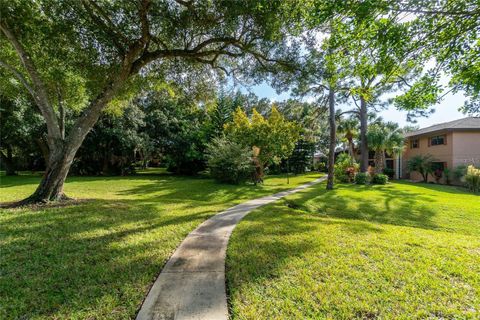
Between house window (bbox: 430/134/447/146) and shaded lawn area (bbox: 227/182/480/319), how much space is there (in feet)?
72.0

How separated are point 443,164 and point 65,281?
28.5 m

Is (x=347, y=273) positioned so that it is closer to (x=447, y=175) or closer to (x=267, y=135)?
(x=267, y=135)

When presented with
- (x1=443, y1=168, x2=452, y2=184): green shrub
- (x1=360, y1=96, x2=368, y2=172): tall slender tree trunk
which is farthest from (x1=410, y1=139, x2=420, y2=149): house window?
(x1=360, y1=96, x2=368, y2=172): tall slender tree trunk

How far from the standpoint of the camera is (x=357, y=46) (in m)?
5.31

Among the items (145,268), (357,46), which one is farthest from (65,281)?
(357,46)

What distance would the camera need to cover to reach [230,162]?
48.3ft

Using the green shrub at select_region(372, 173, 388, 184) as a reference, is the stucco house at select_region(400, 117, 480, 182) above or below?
above

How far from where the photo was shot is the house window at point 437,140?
69.2ft

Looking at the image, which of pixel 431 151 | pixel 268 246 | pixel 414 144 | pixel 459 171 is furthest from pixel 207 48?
pixel 414 144

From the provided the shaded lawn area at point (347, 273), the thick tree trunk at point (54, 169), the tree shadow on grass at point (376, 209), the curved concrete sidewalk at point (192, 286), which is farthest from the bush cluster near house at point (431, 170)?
the thick tree trunk at point (54, 169)

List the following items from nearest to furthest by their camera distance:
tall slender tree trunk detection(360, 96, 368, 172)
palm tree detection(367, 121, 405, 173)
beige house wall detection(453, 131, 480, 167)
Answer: beige house wall detection(453, 131, 480, 167) → tall slender tree trunk detection(360, 96, 368, 172) → palm tree detection(367, 121, 405, 173)

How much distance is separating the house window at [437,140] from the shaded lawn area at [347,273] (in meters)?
21.9

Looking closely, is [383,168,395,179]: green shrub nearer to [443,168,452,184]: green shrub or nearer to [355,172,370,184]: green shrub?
[443,168,452,184]: green shrub

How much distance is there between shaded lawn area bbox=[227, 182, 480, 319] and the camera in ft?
8.09
